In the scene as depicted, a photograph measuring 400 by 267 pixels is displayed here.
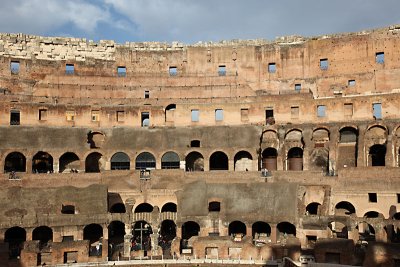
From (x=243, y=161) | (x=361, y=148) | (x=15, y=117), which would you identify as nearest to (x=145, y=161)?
(x=243, y=161)

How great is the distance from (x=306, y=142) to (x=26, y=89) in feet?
100

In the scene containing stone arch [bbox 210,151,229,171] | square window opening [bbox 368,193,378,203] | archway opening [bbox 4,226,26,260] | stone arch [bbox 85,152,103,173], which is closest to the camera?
archway opening [bbox 4,226,26,260]

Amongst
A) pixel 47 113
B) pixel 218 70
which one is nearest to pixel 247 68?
pixel 218 70

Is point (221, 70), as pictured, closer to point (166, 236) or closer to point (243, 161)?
point (243, 161)

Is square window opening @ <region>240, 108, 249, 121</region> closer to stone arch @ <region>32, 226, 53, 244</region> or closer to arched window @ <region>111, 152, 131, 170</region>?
arched window @ <region>111, 152, 131, 170</region>

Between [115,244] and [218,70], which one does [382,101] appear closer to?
[218,70]

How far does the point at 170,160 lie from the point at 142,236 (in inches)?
351

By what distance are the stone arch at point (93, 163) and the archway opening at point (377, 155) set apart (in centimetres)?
2602

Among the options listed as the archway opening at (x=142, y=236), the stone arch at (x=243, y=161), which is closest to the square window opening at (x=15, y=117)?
the archway opening at (x=142, y=236)

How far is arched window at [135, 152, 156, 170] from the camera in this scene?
3984 cm

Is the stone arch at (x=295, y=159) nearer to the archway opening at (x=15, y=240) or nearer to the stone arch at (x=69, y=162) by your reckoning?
the stone arch at (x=69, y=162)

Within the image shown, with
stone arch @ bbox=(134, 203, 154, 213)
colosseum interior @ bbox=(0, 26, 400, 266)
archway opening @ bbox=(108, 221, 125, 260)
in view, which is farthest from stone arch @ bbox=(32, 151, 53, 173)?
stone arch @ bbox=(134, 203, 154, 213)

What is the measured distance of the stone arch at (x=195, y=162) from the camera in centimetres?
4194

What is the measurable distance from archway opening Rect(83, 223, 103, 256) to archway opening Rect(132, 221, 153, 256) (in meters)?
2.76
